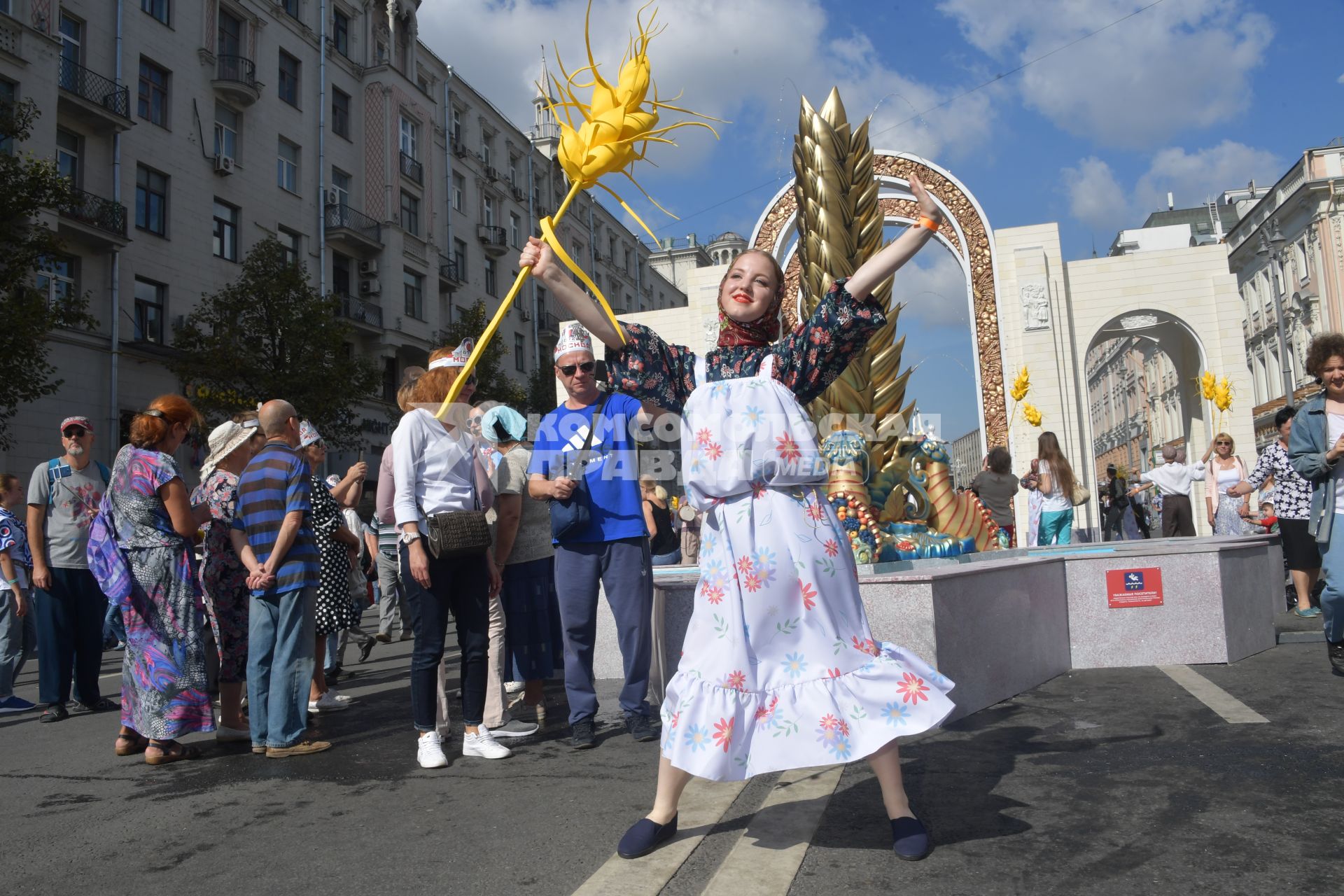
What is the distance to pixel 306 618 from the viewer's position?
467 centimetres

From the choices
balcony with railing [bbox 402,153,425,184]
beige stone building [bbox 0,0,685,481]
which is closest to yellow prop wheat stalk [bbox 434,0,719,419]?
beige stone building [bbox 0,0,685,481]

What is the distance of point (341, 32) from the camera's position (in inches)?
1253

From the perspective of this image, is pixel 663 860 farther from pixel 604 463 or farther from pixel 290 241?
pixel 290 241

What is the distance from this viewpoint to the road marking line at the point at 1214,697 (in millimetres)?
4227

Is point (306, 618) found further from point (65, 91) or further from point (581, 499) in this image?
point (65, 91)

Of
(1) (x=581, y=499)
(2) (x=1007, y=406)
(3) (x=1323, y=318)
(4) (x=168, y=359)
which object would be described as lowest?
(1) (x=581, y=499)

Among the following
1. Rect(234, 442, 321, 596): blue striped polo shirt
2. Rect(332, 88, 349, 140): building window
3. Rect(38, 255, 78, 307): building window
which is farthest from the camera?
Rect(332, 88, 349, 140): building window

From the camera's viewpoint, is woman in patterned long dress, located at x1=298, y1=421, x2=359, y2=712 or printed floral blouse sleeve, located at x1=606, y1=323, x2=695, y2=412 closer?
printed floral blouse sleeve, located at x1=606, y1=323, x2=695, y2=412

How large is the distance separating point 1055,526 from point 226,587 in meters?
7.86

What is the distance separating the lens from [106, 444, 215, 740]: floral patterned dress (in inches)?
186

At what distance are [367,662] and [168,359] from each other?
17.2m

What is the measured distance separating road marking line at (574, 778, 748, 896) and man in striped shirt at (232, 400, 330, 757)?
215 centimetres

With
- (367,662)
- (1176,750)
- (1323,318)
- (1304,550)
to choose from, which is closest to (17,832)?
(1176,750)

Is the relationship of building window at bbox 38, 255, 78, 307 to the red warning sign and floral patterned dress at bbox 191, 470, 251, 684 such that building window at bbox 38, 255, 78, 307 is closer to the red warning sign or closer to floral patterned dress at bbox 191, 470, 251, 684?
floral patterned dress at bbox 191, 470, 251, 684
